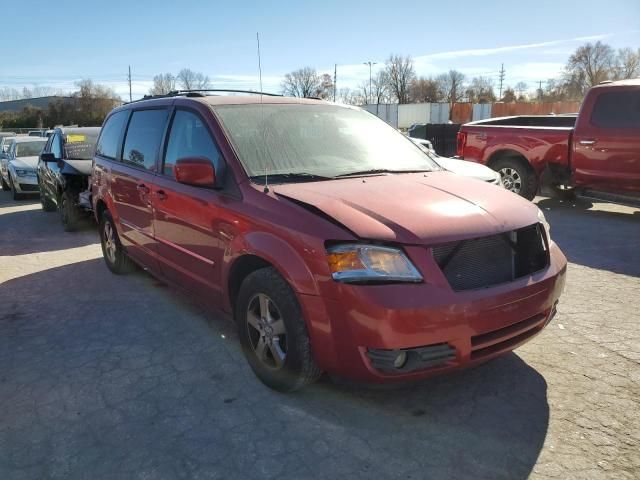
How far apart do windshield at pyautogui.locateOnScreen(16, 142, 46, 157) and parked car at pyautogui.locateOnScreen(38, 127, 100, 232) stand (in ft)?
15.3

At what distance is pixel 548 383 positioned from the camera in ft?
10.3

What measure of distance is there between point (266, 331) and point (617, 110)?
7368 mm

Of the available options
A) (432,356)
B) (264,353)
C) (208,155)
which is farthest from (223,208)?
(432,356)

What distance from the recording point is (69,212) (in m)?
8.37

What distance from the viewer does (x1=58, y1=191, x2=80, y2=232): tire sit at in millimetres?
8359

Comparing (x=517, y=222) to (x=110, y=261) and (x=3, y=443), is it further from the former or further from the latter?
(x=110, y=261)

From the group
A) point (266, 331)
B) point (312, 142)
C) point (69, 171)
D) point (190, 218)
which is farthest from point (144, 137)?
point (69, 171)

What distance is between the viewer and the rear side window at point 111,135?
5.30 meters

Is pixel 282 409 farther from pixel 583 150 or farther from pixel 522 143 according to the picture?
pixel 522 143

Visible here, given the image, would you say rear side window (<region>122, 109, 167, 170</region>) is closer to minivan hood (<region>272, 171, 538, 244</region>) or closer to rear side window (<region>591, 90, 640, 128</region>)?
minivan hood (<region>272, 171, 538, 244</region>)

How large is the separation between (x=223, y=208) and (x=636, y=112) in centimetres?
720

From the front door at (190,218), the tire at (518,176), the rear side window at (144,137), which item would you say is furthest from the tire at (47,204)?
the tire at (518,176)

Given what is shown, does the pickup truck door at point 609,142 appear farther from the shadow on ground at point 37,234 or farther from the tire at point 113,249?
the shadow on ground at point 37,234

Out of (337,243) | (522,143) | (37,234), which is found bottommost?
(37,234)
